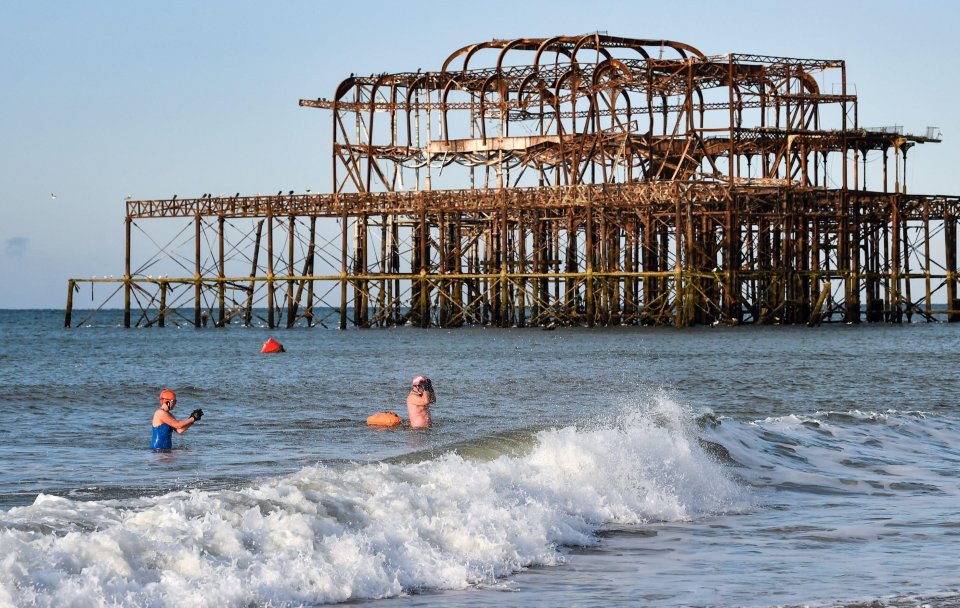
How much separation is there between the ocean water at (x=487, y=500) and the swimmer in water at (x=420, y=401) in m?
0.26

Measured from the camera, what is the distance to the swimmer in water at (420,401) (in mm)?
21664

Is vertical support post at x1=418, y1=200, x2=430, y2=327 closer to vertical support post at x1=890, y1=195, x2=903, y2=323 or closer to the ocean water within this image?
vertical support post at x1=890, y1=195, x2=903, y2=323

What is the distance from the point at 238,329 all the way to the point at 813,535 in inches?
2590

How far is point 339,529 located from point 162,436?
7.99 meters

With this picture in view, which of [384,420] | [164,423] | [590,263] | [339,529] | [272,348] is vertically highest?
[590,263]

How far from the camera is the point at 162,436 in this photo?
757 inches

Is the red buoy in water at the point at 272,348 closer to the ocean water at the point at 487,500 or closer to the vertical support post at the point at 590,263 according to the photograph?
the vertical support post at the point at 590,263

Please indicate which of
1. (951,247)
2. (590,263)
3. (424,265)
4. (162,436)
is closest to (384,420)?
(162,436)

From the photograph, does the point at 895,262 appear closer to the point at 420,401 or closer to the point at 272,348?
the point at 272,348

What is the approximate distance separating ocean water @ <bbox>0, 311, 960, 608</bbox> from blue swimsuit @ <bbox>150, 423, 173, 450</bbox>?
0.73 ft

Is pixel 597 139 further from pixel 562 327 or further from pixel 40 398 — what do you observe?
pixel 40 398

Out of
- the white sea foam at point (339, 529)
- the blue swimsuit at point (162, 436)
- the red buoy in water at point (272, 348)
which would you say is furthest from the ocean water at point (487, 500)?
the red buoy in water at point (272, 348)

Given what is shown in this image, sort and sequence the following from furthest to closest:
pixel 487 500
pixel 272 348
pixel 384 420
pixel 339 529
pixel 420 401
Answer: pixel 272 348
pixel 384 420
pixel 420 401
pixel 487 500
pixel 339 529

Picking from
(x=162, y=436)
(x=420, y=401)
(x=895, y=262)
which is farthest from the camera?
(x=895, y=262)
